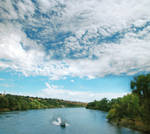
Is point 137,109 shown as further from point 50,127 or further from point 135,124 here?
point 50,127

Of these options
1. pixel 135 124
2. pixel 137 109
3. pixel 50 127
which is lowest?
pixel 50 127

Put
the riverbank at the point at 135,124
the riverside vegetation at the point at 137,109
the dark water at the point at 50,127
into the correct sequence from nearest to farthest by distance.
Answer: the riverside vegetation at the point at 137,109, the riverbank at the point at 135,124, the dark water at the point at 50,127

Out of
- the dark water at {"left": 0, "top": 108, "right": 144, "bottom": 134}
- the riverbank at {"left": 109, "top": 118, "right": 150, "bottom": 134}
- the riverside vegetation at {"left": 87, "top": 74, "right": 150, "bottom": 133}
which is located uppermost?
the riverside vegetation at {"left": 87, "top": 74, "right": 150, "bottom": 133}

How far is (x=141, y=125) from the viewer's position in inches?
1794

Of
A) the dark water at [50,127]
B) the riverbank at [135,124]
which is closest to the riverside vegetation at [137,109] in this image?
the riverbank at [135,124]

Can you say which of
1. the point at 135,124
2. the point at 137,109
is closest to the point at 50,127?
the point at 135,124

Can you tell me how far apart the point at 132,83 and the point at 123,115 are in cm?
1584

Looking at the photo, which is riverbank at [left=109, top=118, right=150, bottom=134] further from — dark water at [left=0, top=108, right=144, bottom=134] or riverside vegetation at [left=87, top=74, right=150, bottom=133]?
dark water at [left=0, top=108, right=144, bottom=134]

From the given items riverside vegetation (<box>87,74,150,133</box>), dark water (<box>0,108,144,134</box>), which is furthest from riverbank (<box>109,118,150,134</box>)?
dark water (<box>0,108,144,134</box>)

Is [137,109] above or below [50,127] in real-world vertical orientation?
above

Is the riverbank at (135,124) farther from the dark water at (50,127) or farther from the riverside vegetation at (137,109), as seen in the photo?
the dark water at (50,127)

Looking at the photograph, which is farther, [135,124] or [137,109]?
[137,109]

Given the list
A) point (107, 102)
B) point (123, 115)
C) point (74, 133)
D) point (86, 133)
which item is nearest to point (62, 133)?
point (74, 133)

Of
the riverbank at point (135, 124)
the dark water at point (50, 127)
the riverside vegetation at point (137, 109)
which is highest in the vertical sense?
the riverside vegetation at point (137, 109)
